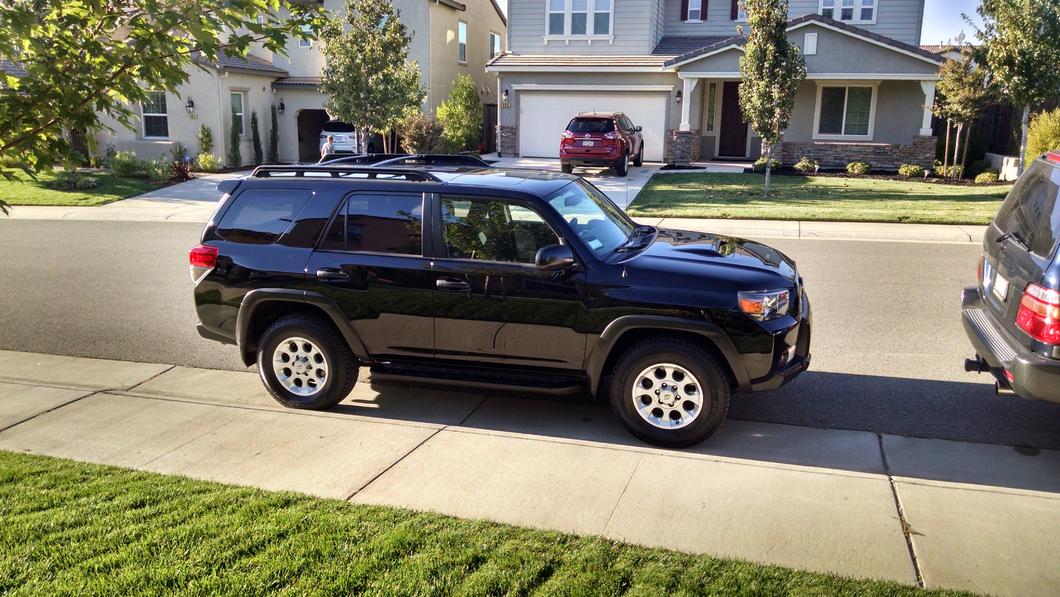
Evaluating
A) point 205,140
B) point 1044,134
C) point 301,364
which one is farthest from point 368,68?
point 301,364

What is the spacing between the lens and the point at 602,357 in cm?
591

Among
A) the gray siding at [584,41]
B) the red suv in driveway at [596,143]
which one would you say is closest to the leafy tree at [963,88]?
the red suv in driveway at [596,143]

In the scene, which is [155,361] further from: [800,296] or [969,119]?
[969,119]

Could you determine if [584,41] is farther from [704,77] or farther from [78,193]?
Result: [78,193]

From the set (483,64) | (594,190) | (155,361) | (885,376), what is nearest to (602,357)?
(594,190)

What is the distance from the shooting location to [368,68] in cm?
2236

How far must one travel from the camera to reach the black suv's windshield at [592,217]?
6.25 metres

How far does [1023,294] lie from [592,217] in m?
2.95

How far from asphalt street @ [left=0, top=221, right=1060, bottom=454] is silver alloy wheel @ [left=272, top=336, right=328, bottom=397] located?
166cm

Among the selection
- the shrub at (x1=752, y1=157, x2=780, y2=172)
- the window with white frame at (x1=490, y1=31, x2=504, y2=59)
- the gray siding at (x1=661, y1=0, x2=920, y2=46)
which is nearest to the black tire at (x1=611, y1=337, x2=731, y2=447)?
the shrub at (x1=752, y1=157, x2=780, y2=172)

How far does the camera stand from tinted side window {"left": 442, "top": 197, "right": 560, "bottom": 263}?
20.1 ft

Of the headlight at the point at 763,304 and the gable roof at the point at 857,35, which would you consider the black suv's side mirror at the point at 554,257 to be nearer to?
the headlight at the point at 763,304

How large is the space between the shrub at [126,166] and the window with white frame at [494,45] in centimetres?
1753

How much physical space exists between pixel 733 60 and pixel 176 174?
17.3 meters
